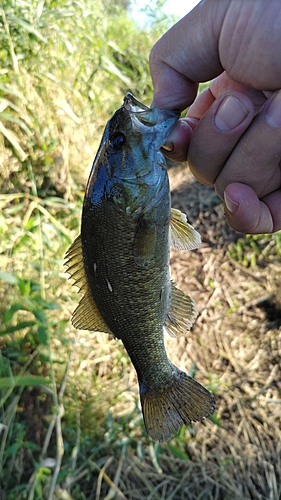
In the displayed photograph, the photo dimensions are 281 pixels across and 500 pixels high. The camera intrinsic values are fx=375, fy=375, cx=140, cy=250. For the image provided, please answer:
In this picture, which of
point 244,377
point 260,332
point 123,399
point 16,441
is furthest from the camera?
point 260,332

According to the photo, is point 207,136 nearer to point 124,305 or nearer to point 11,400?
point 124,305

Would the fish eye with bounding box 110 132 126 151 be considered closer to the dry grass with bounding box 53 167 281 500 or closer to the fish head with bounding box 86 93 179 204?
the fish head with bounding box 86 93 179 204

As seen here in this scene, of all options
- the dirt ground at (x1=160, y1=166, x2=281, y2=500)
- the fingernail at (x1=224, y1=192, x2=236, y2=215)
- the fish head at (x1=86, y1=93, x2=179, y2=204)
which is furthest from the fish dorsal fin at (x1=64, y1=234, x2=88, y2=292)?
the dirt ground at (x1=160, y1=166, x2=281, y2=500)

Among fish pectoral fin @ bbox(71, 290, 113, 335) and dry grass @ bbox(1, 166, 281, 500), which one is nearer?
fish pectoral fin @ bbox(71, 290, 113, 335)

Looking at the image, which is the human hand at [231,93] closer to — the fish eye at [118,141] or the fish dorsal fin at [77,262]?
the fish eye at [118,141]

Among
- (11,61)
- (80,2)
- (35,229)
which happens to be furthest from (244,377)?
(80,2)

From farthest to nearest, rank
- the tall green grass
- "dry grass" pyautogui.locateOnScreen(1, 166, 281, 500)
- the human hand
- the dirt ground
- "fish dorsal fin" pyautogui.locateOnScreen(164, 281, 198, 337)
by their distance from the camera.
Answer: the dirt ground, "dry grass" pyautogui.locateOnScreen(1, 166, 281, 500), the tall green grass, "fish dorsal fin" pyautogui.locateOnScreen(164, 281, 198, 337), the human hand

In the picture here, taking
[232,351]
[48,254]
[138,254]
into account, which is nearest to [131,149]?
[138,254]
